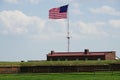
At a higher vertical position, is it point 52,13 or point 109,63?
point 52,13

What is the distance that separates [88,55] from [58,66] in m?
16.8

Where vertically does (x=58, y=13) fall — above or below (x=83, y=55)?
above

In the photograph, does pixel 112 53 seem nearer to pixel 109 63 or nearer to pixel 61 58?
pixel 61 58

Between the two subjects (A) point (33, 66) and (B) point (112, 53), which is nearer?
(A) point (33, 66)

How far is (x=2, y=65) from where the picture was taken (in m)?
53.2

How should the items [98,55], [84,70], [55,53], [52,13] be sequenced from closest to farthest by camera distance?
[52,13] → [84,70] → [98,55] → [55,53]

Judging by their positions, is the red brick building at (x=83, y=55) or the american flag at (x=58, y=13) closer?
the american flag at (x=58, y=13)

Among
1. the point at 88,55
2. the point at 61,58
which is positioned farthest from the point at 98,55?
the point at 61,58

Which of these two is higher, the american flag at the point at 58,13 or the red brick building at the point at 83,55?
the american flag at the point at 58,13

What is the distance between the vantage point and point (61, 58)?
70.1 metres

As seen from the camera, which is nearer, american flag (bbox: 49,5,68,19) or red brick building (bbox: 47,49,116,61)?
american flag (bbox: 49,5,68,19)

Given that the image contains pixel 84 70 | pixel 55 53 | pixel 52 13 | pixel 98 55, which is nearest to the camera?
pixel 52 13

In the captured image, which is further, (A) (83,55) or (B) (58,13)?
(A) (83,55)

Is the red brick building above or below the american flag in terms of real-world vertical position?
below
